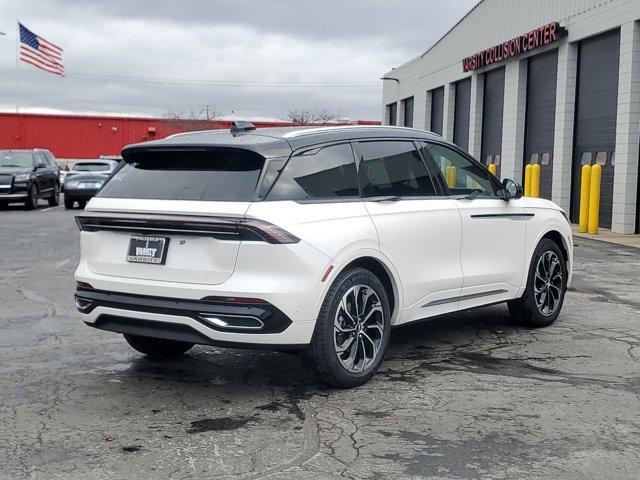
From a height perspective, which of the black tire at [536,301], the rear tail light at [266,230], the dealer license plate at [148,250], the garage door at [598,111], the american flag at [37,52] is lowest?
the black tire at [536,301]

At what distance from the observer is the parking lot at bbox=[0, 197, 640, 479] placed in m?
4.03

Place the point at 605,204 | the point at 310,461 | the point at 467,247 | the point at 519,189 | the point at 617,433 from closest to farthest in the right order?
the point at 310,461 → the point at 617,433 → the point at 467,247 → the point at 519,189 → the point at 605,204

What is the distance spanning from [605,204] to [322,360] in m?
15.8

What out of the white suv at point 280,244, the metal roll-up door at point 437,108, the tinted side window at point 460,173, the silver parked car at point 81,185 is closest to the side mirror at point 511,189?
the tinted side window at point 460,173

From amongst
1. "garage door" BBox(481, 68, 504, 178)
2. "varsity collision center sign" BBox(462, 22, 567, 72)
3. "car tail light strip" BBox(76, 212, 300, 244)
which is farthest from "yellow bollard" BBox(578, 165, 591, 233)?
"car tail light strip" BBox(76, 212, 300, 244)

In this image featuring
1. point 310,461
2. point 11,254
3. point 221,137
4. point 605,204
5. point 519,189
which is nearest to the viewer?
point 310,461

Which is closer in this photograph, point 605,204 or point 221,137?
point 221,137

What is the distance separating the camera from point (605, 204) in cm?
1938

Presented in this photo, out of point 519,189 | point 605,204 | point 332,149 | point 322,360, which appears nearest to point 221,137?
point 332,149

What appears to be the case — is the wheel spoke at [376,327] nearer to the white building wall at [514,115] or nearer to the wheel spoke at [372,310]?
the wheel spoke at [372,310]

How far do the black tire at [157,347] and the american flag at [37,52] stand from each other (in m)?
37.4

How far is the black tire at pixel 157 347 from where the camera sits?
238 inches

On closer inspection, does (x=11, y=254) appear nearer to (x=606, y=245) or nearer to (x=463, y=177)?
(x=463, y=177)

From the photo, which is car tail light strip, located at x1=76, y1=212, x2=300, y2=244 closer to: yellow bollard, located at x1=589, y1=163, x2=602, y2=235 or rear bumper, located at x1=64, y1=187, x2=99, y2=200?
yellow bollard, located at x1=589, y1=163, x2=602, y2=235
